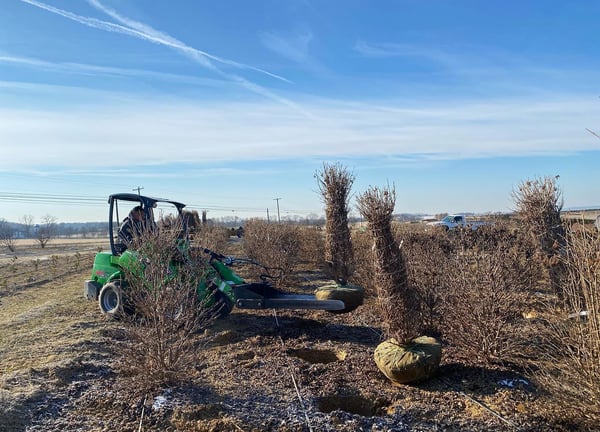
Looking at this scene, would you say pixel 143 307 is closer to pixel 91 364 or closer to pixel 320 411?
pixel 91 364

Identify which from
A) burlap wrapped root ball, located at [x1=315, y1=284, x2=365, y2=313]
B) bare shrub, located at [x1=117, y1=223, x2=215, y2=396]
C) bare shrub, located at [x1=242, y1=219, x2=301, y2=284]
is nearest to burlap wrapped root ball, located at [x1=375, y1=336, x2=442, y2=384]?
A: bare shrub, located at [x1=117, y1=223, x2=215, y2=396]

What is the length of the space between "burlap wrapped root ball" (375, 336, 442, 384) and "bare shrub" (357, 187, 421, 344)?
151 mm

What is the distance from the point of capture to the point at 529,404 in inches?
178

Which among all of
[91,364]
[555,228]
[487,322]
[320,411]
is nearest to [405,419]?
[320,411]

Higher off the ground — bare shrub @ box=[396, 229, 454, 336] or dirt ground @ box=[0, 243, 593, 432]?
bare shrub @ box=[396, 229, 454, 336]

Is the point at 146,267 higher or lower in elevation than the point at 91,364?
higher

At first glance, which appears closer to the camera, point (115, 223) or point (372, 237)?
point (372, 237)

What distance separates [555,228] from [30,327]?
994cm

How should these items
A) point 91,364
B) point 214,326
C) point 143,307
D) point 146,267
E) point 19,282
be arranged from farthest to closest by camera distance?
point 19,282, point 214,326, point 91,364, point 146,267, point 143,307

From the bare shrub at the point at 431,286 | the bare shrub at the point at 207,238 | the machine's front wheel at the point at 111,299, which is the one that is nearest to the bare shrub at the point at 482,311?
the bare shrub at the point at 431,286

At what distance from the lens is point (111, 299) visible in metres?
8.63

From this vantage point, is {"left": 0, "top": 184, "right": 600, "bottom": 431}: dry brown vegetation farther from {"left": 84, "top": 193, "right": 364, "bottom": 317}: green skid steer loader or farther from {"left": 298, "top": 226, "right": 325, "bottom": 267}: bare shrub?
{"left": 298, "top": 226, "right": 325, "bottom": 267}: bare shrub

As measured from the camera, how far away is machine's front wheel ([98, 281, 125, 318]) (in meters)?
8.25

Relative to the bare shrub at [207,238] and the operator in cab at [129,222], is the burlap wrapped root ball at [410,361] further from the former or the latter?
the operator in cab at [129,222]
